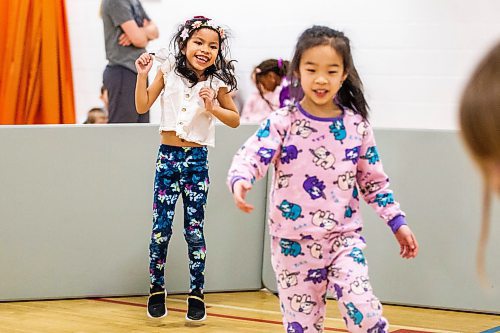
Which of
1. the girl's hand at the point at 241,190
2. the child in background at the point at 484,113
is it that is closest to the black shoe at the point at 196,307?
the girl's hand at the point at 241,190

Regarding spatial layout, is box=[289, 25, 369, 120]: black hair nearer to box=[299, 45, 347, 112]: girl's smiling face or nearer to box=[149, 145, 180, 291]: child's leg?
box=[299, 45, 347, 112]: girl's smiling face

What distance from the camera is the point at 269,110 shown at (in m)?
6.98

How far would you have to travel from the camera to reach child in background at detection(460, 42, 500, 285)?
4.24ft

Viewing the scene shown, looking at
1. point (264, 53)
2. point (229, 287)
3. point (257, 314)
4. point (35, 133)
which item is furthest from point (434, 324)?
point (264, 53)

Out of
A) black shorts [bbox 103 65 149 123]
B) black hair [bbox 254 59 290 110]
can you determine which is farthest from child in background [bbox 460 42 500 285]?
black hair [bbox 254 59 290 110]

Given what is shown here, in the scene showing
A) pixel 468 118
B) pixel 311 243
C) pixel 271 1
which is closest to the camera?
pixel 468 118

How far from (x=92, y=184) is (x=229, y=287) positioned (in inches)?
34.7

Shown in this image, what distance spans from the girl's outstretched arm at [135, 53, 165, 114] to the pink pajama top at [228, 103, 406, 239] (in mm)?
1136

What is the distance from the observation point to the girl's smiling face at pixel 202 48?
13.4 ft

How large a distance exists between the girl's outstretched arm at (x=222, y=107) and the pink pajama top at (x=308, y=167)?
905mm

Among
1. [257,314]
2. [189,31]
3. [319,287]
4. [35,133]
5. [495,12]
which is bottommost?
[257,314]

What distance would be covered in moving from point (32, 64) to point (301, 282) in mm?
3207

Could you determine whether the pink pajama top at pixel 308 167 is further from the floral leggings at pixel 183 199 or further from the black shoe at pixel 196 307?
the black shoe at pixel 196 307

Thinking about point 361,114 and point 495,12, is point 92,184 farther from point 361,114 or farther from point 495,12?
point 495,12
